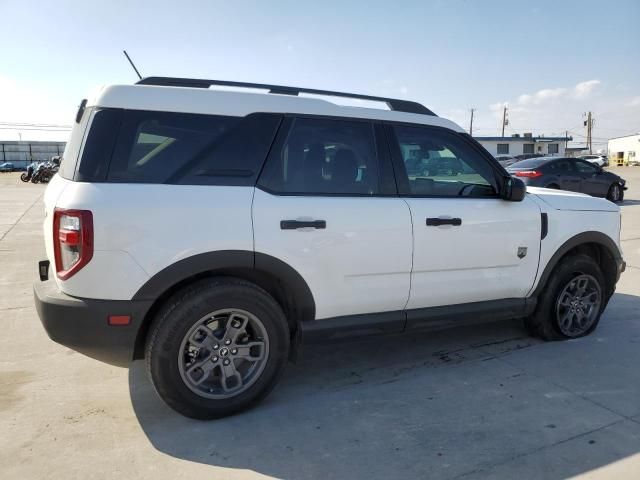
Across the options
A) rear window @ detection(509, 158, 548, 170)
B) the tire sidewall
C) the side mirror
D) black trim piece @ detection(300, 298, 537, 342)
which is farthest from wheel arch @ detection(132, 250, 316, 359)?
rear window @ detection(509, 158, 548, 170)

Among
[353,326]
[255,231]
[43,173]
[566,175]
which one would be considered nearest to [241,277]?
[255,231]

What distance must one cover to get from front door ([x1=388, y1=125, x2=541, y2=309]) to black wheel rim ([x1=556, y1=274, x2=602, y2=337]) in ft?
1.84

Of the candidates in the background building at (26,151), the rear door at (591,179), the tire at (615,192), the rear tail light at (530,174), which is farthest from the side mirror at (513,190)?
→ the background building at (26,151)

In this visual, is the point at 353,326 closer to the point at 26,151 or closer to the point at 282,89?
the point at 282,89

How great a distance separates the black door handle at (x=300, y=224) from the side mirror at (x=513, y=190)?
1547 millimetres

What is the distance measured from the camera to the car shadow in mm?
2703

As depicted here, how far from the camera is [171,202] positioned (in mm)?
2834

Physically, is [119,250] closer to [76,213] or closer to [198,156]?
[76,213]

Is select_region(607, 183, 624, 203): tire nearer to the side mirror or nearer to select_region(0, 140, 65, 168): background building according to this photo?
the side mirror

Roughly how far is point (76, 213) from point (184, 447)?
141 centimetres

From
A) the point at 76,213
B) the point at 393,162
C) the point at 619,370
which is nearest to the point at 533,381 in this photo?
the point at 619,370

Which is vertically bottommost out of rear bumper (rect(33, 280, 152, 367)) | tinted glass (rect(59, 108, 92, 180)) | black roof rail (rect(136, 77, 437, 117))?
rear bumper (rect(33, 280, 152, 367))

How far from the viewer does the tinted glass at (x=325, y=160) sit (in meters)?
3.20

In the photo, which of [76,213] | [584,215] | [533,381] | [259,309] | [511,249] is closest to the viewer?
[76,213]
